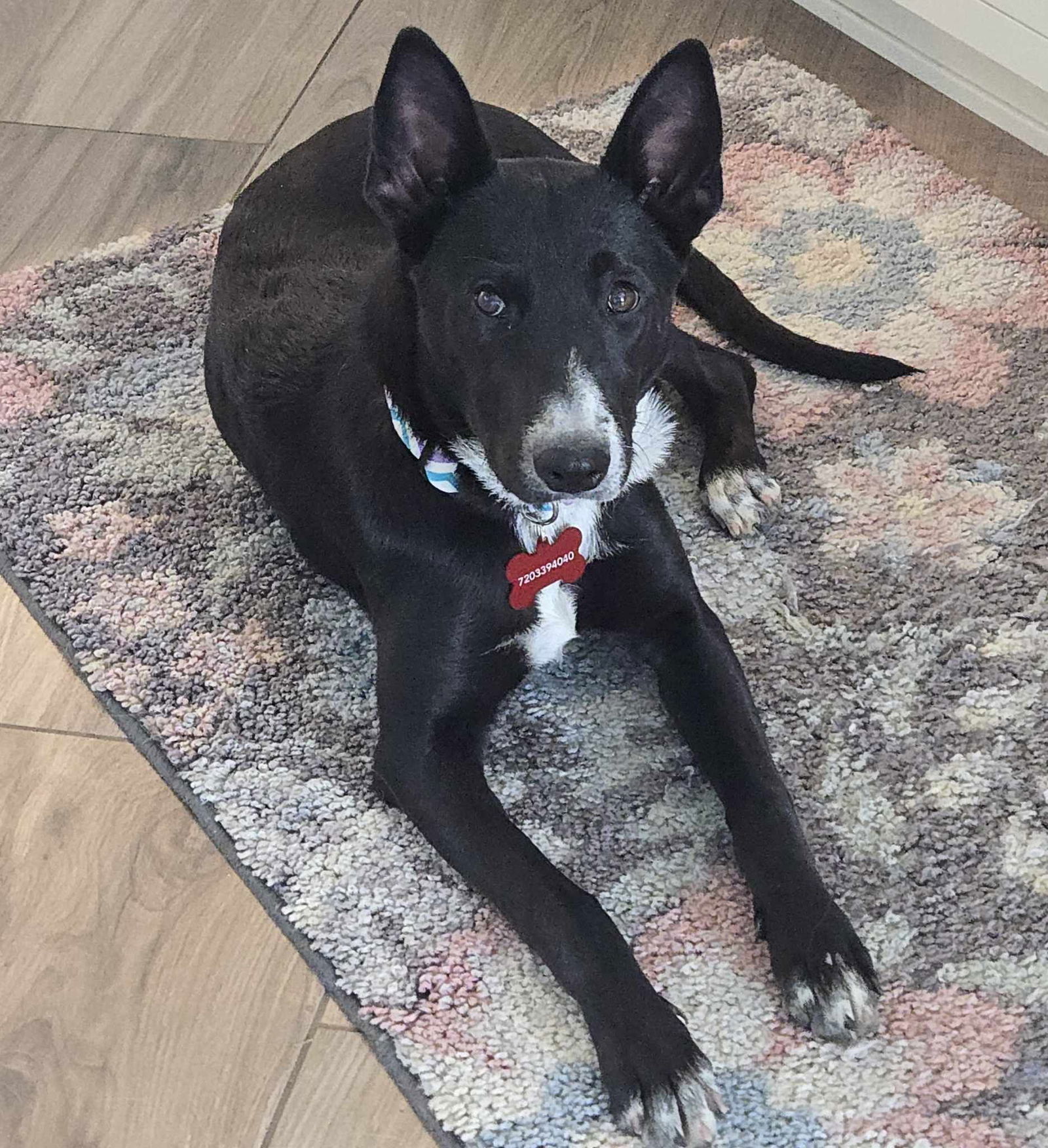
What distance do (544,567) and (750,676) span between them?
1.22ft

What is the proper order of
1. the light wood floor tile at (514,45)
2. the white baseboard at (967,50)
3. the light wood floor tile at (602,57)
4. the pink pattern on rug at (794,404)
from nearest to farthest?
the pink pattern on rug at (794,404) → the white baseboard at (967,50) → the light wood floor tile at (602,57) → the light wood floor tile at (514,45)

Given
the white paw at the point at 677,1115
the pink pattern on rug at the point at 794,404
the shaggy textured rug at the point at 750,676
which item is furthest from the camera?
the pink pattern on rug at the point at 794,404

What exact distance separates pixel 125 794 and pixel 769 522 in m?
1.01

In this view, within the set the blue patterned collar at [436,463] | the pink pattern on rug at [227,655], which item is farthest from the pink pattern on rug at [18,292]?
the blue patterned collar at [436,463]

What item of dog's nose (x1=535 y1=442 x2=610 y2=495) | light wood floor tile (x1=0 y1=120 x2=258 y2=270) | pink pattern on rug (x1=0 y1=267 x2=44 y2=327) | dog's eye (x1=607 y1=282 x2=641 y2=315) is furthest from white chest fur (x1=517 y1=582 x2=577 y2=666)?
light wood floor tile (x1=0 y1=120 x2=258 y2=270)

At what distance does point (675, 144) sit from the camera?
5.44 ft

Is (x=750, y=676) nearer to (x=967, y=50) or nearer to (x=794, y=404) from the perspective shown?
(x=794, y=404)

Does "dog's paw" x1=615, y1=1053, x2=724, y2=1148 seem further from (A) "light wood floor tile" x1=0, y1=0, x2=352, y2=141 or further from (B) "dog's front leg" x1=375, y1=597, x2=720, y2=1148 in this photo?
(A) "light wood floor tile" x1=0, y1=0, x2=352, y2=141

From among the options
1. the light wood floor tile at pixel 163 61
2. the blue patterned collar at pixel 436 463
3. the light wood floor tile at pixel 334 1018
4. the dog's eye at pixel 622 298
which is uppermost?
A: the dog's eye at pixel 622 298

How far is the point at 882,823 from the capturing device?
179 cm

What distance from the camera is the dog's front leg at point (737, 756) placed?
5.20ft

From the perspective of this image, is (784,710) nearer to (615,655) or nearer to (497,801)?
(615,655)

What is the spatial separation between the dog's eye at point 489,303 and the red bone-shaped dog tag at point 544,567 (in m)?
0.32

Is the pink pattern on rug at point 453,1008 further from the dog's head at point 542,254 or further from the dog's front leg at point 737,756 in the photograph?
the dog's head at point 542,254
